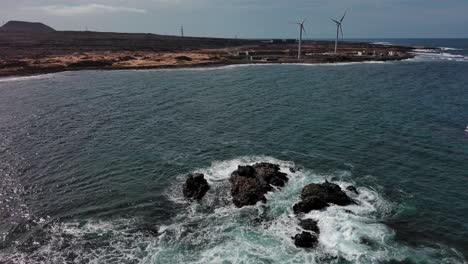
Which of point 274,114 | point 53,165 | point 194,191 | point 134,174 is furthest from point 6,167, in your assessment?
point 274,114

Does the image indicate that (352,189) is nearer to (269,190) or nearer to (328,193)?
(328,193)

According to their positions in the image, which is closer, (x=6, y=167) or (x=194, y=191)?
(x=194, y=191)

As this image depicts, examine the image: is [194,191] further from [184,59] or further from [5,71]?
[184,59]

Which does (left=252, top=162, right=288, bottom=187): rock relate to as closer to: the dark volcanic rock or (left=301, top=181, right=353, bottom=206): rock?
the dark volcanic rock

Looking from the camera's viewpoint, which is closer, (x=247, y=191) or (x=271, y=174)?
(x=247, y=191)

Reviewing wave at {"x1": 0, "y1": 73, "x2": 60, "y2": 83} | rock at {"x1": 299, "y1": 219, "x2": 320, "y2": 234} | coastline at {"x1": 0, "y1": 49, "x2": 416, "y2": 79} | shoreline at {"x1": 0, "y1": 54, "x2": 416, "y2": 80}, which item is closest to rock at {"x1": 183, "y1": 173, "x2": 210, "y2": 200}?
rock at {"x1": 299, "y1": 219, "x2": 320, "y2": 234}

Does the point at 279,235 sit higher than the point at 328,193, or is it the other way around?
the point at 328,193

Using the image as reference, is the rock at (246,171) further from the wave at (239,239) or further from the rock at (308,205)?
the rock at (308,205)

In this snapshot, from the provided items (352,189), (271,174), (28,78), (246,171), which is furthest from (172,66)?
(352,189)
